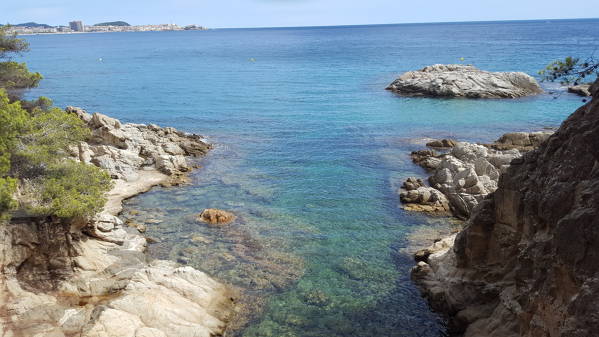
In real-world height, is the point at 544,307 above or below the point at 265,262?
above

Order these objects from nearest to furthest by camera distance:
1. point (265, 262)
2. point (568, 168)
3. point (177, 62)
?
point (568, 168) → point (265, 262) → point (177, 62)

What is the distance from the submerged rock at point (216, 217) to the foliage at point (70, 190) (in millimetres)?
8946

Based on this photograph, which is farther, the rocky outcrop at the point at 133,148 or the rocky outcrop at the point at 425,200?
the rocky outcrop at the point at 133,148

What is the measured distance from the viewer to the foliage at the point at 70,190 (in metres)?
20.1

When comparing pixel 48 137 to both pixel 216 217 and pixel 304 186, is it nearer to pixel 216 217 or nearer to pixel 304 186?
pixel 216 217

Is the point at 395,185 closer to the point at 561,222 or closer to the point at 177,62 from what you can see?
the point at 561,222

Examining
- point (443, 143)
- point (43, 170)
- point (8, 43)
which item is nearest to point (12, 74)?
point (8, 43)

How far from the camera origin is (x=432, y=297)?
72.4 feet

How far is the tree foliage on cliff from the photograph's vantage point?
19.9 metres

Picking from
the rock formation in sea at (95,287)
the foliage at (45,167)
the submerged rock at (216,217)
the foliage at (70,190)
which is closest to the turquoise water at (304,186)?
the submerged rock at (216,217)

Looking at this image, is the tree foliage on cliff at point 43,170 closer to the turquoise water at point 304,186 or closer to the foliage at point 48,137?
the foliage at point 48,137

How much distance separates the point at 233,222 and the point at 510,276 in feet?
59.9

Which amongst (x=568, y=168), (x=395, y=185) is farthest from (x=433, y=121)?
(x=568, y=168)

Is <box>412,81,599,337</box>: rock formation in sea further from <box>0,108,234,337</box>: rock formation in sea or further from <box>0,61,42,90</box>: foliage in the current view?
<box>0,61,42,90</box>: foliage
